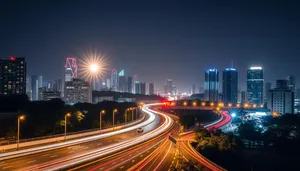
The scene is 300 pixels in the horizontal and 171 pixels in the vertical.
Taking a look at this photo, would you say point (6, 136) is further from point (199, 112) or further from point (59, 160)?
point (199, 112)

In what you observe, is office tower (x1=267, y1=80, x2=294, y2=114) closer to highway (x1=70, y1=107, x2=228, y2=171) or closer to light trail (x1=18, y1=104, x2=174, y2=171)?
highway (x1=70, y1=107, x2=228, y2=171)

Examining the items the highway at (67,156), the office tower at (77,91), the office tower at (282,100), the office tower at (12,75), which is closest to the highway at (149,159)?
the highway at (67,156)

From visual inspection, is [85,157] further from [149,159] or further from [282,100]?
[282,100]

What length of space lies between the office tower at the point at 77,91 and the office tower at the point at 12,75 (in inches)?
1877

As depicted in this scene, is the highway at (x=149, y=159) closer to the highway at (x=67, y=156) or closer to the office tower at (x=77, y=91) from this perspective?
the highway at (x=67, y=156)

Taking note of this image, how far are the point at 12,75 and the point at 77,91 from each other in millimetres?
52580

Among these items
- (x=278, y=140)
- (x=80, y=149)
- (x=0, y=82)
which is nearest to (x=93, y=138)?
(x=80, y=149)

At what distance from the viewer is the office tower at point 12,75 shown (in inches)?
4212

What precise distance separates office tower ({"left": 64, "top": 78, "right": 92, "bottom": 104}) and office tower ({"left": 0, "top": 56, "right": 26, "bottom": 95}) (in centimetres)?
4768

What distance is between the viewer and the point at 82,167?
25.3 m

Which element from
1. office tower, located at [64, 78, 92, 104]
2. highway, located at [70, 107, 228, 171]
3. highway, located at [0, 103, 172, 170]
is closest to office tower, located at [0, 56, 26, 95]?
office tower, located at [64, 78, 92, 104]

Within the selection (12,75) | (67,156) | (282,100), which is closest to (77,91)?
(12,75)

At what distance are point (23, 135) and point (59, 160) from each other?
57.9 feet

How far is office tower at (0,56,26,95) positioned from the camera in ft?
351
